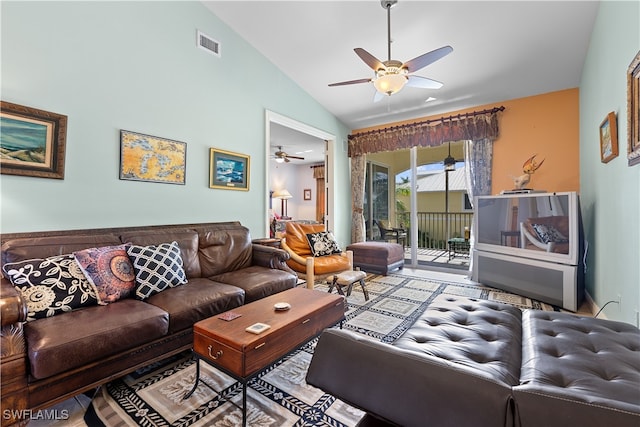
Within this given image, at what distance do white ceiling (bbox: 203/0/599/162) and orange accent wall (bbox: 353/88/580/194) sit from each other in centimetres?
19

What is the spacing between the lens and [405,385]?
33.5 inches

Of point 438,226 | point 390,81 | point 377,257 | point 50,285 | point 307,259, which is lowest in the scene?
point 377,257

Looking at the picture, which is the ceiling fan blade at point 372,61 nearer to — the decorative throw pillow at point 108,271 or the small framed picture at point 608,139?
the small framed picture at point 608,139

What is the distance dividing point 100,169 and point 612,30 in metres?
4.47

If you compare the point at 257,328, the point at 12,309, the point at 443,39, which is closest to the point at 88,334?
the point at 12,309

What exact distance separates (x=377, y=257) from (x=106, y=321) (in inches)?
147

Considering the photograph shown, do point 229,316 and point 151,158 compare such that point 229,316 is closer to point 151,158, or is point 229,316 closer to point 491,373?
point 491,373

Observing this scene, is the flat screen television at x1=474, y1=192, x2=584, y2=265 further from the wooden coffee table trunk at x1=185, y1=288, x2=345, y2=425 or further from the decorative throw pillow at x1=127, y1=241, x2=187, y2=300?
the decorative throw pillow at x1=127, y1=241, x2=187, y2=300

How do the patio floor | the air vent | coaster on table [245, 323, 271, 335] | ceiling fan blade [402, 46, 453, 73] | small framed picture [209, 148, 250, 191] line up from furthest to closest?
1. the patio floor
2. small framed picture [209, 148, 250, 191]
3. the air vent
4. ceiling fan blade [402, 46, 453, 73]
5. coaster on table [245, 323, 271, 335]

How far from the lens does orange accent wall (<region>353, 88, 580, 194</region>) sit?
12.6 feet

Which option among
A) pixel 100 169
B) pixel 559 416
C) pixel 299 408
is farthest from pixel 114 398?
pixel 559 416

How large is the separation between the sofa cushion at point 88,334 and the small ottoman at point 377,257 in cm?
340

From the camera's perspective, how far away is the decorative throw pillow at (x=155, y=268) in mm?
2189

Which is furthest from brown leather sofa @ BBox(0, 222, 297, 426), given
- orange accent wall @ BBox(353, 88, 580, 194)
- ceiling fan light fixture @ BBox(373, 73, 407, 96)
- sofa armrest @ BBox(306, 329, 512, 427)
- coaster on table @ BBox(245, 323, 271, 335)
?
orange accent wall @ BBox(353, 88, 580, 194)
